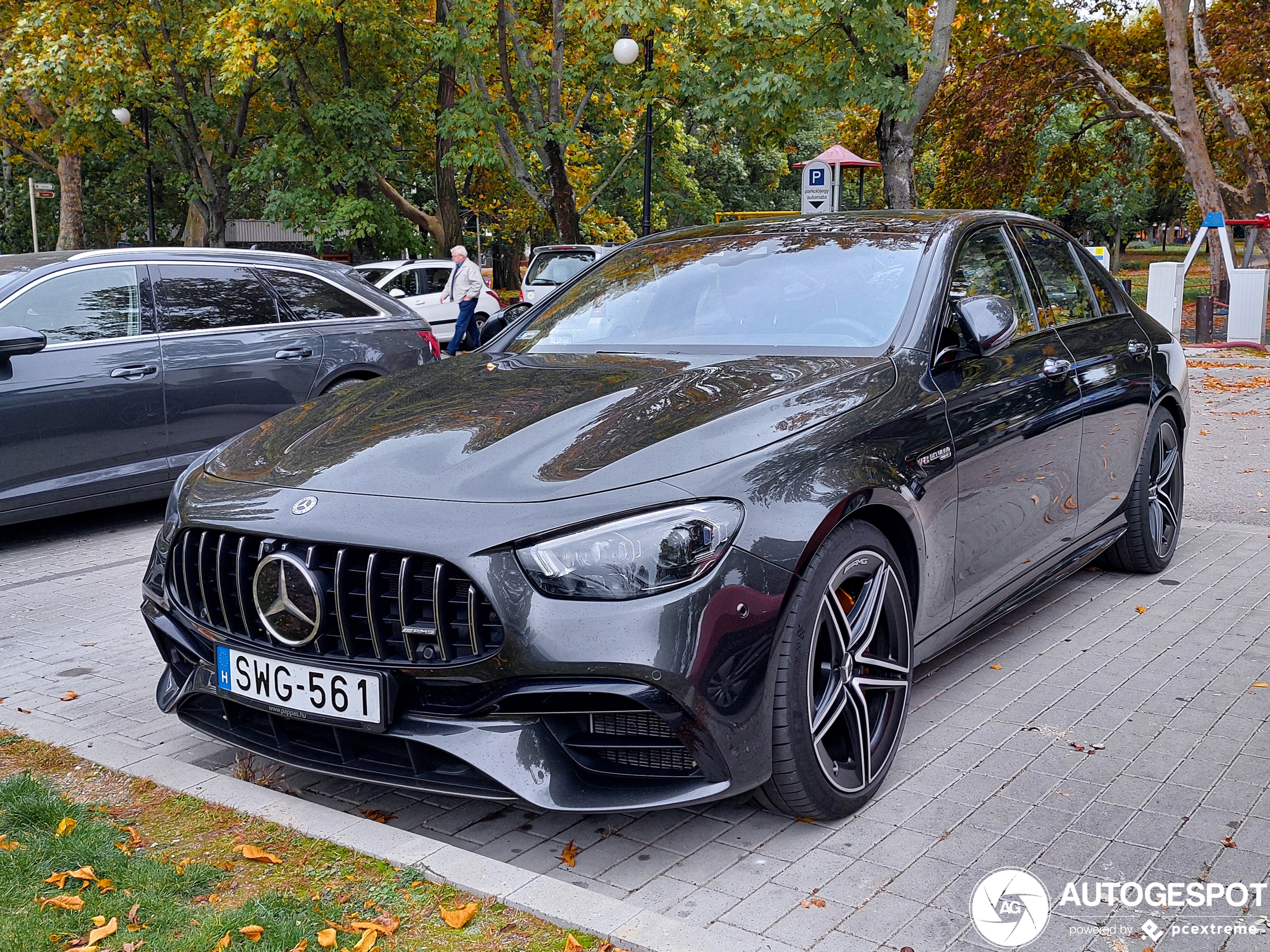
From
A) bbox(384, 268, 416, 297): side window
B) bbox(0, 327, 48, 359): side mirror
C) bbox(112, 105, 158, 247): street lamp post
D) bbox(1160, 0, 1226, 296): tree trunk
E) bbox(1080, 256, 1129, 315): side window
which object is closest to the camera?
bbox(1080, 256, 1129, 315): side window

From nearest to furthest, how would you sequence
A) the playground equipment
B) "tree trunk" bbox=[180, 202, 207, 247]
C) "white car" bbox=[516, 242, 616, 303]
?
the playground equipment < "white car" bbox=[516, 242, 616, 303] < "tree trunk" bbox=[180, 202, 207, 247]

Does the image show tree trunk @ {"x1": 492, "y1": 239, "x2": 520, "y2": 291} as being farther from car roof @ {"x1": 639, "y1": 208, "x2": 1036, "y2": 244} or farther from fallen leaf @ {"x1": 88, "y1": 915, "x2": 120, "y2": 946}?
fallen leaf @ {"x1": 88, "y1": 915, "x2": 120, "y2": 946}

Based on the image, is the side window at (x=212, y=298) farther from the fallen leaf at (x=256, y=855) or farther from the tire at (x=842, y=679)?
the tire at (x=842, y=679)

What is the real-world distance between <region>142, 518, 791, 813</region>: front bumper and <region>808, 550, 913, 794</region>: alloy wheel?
276 mm

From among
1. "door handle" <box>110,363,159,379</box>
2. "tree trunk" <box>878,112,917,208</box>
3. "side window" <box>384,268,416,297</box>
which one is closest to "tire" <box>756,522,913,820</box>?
"door handle" <box>110,363,159,379</box>

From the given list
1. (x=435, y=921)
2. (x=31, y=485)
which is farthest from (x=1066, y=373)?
(x=31, y=485)

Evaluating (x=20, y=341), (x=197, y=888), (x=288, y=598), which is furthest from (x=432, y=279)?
(x=197, y=888)

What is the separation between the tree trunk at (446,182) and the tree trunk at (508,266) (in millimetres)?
16169

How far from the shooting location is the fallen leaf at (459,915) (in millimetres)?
2775

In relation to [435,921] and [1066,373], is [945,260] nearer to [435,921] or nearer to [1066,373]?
[1066,373]

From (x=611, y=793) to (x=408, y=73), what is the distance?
92.0 feet

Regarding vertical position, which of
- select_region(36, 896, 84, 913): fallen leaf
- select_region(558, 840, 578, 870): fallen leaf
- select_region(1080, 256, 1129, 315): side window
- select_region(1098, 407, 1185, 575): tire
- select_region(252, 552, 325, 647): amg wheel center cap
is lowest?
select_region(558, 840, 578, 870): fallen leaf

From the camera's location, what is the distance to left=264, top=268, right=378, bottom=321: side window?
8000 mm

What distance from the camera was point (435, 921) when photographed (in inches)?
110
